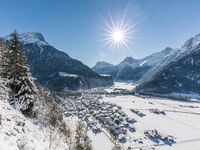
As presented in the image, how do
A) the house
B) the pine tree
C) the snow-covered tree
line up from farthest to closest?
1. the house
2. the pine tree
3. the snow-covered tree

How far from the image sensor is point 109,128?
92.8m

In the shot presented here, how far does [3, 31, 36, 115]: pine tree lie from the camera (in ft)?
125

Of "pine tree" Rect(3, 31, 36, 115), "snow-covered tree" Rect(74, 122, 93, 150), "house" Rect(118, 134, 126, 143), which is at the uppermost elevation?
"pine tree" Rect(3, 31, 36, 115)

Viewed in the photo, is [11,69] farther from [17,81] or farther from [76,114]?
[76,114]

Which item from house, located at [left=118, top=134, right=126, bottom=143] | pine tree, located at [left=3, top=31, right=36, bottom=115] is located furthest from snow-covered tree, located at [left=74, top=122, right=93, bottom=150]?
house, located at [left=118, top=134, right=126, bottom=143]

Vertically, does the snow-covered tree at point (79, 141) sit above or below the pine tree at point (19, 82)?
below

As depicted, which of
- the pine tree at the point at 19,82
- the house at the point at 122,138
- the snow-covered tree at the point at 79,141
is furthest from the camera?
the house at the point at 122,138

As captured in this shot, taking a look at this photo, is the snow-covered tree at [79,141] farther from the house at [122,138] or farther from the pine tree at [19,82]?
the house at [122,138]

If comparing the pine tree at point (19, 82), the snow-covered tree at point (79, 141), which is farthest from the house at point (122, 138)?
the pine tree at point (19, 82)

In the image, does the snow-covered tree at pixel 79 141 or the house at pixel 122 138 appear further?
the house at pixel 122 138

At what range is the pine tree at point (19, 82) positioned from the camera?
125 feet

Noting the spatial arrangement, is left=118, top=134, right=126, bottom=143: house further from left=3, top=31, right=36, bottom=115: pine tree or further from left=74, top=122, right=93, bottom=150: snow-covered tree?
left=3, top=31, right=36, bottom=115: pine tree

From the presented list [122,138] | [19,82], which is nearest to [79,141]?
[19,82]

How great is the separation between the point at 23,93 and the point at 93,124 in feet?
190
